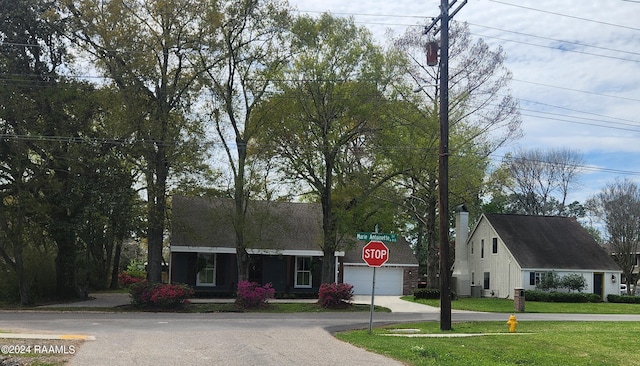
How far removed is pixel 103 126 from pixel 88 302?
28.7ft

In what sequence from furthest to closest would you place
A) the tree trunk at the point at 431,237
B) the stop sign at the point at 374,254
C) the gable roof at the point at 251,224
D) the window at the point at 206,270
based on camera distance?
1. the tree trunk at the point at 431,237
2. the window at the point at 206,270
3. the gable roof at the point at 251,224
4. the stop sign at the point at 374,254

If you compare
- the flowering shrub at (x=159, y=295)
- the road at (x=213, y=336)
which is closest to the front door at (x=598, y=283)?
the road at (x=213, y=336)

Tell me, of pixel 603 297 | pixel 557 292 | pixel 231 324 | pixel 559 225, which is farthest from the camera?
pixel 559 225

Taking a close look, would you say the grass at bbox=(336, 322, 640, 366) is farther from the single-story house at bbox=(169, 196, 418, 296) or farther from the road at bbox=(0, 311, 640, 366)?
the single-story house at bbox=(169, 196, 418, 296)

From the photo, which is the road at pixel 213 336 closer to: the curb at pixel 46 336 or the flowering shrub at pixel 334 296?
the curb at pixel 46 336

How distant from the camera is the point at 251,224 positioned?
3034 centimetres

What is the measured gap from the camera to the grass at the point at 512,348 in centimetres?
1275

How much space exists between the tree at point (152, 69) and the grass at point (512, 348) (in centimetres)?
1413

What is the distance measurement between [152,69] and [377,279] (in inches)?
869

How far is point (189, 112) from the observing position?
29.2m

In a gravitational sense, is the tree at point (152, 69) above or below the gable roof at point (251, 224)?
above

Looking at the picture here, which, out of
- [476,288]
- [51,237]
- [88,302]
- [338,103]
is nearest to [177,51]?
[338,103]

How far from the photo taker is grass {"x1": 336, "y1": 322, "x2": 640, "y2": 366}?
12750 millimetres

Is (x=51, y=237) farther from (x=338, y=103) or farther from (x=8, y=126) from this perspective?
(x=338, y=103)
